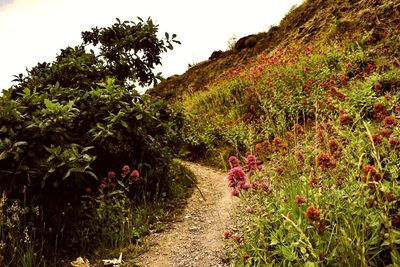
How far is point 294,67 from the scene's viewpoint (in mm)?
11625

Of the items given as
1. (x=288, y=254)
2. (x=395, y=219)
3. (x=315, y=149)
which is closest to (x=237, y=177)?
(x=288, y=254)

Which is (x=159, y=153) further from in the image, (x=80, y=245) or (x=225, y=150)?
(x=225, y=150)

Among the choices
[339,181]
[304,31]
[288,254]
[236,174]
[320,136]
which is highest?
[304,31]

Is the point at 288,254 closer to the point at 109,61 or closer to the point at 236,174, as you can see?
the point at 236,174

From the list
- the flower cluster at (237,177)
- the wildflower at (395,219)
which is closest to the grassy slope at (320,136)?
the wildflower at (395,219)

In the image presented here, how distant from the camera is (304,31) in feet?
55.2

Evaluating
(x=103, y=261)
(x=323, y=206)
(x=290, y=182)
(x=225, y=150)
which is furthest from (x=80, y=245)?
(x=225, y=150)

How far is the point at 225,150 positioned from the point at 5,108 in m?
6.22

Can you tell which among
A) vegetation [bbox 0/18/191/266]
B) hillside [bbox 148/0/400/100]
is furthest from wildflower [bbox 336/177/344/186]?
hillside [bbox 148/0/400/100]

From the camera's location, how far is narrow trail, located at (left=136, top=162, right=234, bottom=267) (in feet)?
16.1

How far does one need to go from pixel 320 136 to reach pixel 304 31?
14.0 m

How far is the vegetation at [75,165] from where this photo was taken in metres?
4.87

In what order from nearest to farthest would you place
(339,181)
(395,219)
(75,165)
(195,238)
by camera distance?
1. (395,219)
2. (339,181)
3. (75,165)
4. (195,238)

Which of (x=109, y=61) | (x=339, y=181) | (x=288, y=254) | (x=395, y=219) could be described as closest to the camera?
(x=395, y=219)
